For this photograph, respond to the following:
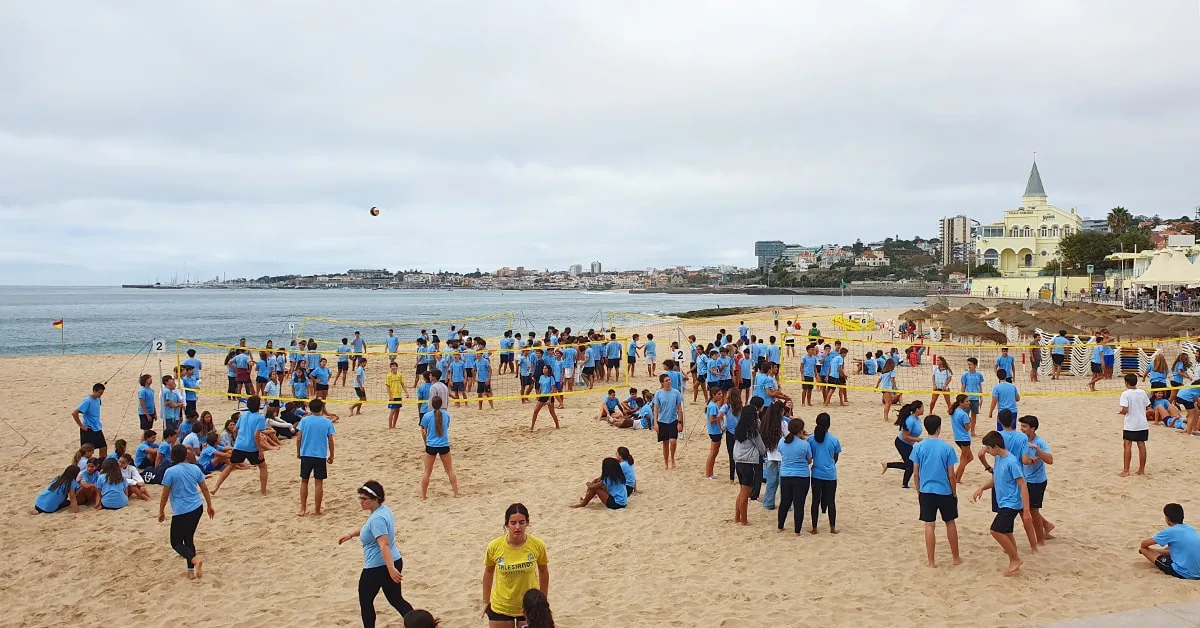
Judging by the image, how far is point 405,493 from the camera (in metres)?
8.66

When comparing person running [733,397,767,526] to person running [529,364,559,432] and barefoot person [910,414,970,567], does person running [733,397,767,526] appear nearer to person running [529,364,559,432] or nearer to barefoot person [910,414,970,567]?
barefoot person [910,414,970,567]

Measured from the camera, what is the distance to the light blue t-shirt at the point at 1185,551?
556cm

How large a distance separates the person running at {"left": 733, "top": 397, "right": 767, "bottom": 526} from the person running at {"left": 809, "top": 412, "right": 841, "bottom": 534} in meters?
0.61

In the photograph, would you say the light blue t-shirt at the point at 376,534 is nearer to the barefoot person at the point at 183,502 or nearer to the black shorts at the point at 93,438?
the barefoot person at the point at 183,502

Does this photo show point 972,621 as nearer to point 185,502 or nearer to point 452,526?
point 452,526

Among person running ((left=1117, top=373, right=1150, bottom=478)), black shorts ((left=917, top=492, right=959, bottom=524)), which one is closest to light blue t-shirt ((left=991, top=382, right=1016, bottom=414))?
person running ((left=1117, top=373, right=1150, bottom=478))

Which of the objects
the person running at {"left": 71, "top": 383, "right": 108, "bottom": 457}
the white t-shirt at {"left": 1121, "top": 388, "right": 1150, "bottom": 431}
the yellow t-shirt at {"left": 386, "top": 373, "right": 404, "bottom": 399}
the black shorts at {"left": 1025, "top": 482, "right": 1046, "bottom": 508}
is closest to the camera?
the black shorts at {"left": 1025, "top": 482, "right": 1046, "bottom": 508}

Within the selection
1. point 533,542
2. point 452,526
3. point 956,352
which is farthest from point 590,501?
point 956,352

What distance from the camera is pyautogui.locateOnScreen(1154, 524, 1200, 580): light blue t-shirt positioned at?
5.56 meters

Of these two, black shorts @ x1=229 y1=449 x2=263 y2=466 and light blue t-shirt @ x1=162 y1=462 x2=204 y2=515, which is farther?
black shorts @ x1=229 y1=449 x2=263 y2=466

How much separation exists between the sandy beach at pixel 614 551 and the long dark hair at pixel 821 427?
107cm

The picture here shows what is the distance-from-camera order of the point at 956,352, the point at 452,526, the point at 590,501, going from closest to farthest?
the point at 452,526 < the point at 590,501 < the point at 956,352

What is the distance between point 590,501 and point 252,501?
14.0 ft

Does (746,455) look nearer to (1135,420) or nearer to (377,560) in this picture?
(377,560)
